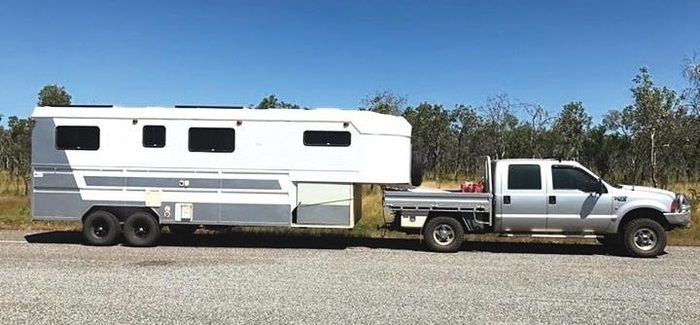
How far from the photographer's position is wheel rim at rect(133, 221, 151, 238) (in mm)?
13500

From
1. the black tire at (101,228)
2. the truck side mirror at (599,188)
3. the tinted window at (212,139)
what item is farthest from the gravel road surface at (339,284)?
the tinted window at (212,139)

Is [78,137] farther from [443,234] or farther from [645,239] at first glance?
[645,239]

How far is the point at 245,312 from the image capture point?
24.5 ft

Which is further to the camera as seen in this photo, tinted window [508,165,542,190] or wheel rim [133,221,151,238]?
wheel rim [133,221,151,238]

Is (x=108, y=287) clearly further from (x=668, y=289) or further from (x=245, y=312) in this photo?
(x=668, y=289)

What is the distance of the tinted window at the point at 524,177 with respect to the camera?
507 inches

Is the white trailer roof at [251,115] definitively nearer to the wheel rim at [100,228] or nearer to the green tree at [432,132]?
the wheel rim at [100,228]

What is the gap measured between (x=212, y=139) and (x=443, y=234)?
4964mm

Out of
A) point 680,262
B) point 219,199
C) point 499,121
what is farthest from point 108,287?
point 499,121

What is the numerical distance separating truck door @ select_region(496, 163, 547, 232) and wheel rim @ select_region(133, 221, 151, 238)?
23.0 feet

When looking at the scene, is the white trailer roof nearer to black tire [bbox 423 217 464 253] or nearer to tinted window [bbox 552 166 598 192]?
black tire [bbox 423 217 464 253]

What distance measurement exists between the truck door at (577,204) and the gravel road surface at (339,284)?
0.61 meters

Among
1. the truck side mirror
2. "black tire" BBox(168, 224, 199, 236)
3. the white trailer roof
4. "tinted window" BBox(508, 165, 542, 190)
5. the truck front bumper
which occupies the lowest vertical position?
"black tire" BBox(168, 224, 199, 236)

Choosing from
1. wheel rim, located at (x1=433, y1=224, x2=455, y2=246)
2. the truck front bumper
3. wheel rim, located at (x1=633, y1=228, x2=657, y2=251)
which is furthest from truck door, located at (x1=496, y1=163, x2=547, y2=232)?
the truck front bumper
